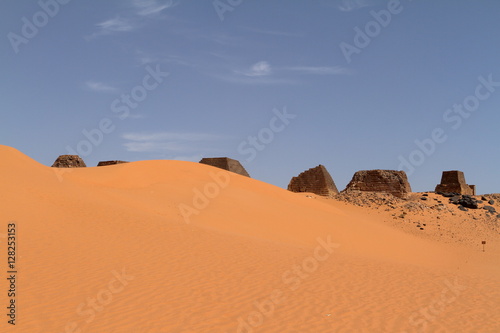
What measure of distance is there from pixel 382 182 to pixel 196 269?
84.9 ft

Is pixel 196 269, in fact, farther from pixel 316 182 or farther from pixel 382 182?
pixel 382 182

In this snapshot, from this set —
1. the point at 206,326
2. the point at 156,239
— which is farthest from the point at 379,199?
the point at 206,326

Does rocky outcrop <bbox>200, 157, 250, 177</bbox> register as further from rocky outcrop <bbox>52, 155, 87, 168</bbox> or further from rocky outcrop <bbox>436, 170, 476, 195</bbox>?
rocky outcrop <bbox>436, 170, 476, 195</bbox>

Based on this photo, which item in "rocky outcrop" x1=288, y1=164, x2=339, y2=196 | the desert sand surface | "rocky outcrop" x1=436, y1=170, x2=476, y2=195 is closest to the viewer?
the desert sand surface

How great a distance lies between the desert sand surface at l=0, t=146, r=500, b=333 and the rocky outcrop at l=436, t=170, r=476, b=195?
20.2m

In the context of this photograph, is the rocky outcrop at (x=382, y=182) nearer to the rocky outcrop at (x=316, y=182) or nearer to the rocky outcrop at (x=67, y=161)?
the rocky outcrop at (x=316, y=182)

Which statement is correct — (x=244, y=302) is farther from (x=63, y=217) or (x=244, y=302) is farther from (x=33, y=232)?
(x=63, y=217)

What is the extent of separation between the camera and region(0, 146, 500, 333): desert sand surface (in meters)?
6.71

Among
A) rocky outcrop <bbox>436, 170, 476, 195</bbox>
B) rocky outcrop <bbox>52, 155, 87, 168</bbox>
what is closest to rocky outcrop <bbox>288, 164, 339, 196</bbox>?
rocky outcrop <bbox>436, 170, 476, 195</bbox>

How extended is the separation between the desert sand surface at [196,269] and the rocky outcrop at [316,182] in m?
12.3

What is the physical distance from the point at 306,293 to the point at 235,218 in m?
9.68

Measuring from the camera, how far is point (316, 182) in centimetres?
3381

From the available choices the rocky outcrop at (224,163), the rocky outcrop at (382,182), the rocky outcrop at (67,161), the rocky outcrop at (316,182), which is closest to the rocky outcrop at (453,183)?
the rocky outcrop at (382,182)

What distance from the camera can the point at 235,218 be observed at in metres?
17.8
